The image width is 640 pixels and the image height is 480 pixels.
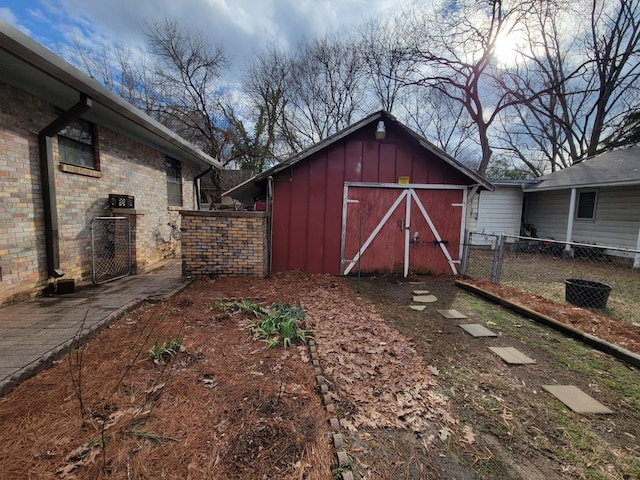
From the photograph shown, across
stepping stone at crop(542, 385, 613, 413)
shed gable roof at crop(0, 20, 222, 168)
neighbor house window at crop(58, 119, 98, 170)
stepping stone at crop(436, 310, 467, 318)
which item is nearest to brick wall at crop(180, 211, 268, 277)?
neighbor house window at crop(58, 119, 98, 170)

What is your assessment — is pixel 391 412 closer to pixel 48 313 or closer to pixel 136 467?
pixel 136 467

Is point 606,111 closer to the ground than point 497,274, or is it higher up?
higher up

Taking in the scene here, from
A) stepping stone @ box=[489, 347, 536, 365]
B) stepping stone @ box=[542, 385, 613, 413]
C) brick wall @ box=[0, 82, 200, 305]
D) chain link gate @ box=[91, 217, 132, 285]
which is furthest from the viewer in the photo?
chain link gate @ box=[91, 217, 132, 285]

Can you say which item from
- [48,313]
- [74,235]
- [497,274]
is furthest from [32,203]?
[497,274]

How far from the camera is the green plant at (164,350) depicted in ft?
9.32

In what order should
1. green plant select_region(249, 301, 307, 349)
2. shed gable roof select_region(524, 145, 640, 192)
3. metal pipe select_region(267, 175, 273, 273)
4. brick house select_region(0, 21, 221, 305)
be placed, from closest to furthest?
green plant select_region(249, 301, 307, 349) → brick house select_region(0, 21, 221, 305) → metal pipe select_region(267, 175, 273, 273) → shed gable roof select_region(524, 145, 640, 192)

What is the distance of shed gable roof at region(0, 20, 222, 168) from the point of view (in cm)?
293

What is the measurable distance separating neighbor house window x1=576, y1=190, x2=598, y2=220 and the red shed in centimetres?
692

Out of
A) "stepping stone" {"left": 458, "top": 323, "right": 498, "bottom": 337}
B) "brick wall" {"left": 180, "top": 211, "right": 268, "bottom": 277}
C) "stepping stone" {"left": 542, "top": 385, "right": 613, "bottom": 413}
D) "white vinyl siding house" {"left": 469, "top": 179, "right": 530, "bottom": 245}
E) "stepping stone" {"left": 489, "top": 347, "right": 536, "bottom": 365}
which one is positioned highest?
"white vinyl siding house" {"left": 469, "top": 179, "right": 530, "bottom": 245}

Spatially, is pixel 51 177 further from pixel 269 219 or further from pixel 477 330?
pixel 477 330

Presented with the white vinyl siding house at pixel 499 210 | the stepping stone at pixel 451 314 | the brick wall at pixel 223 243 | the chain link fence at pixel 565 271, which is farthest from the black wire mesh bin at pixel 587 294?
the white vinyl siding house at pixel 499 210

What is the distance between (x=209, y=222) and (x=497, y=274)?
21.5ft

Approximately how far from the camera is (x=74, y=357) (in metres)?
2.88

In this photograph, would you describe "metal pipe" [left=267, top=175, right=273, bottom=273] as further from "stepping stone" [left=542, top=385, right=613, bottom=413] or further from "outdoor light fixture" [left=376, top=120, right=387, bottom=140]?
"stepping stone" [left=542, top=385, right=613, bottom=413]
